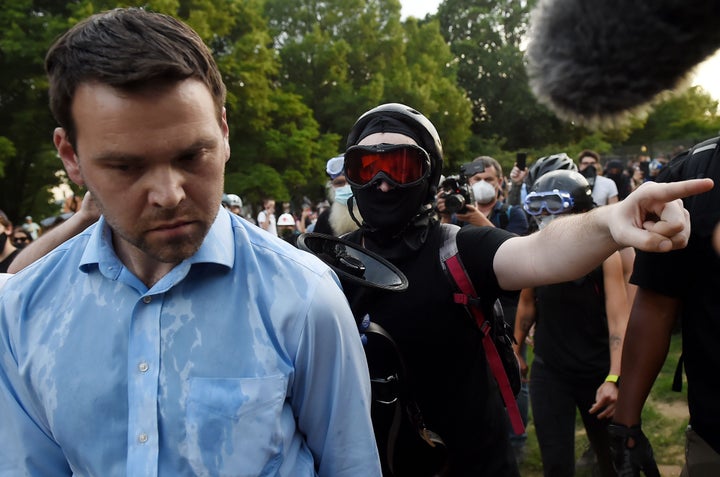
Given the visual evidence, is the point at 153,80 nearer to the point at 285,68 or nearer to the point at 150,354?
the point at 150,354

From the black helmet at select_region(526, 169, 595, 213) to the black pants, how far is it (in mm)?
1051

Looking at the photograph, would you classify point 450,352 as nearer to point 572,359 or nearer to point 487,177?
point 572,359

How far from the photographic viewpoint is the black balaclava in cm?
262

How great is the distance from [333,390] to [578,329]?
267 centimetres

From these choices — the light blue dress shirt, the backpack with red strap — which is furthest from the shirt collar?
the backpack with red strap

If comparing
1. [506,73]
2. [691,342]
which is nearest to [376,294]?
[691,342]

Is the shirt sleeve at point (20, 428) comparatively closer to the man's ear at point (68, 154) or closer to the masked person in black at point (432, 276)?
the man's ear at point (68, 154)

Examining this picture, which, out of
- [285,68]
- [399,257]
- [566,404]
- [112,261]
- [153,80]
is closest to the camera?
[153,80]

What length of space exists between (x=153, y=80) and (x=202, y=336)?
23.1 inches

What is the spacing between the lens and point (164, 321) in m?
1.55

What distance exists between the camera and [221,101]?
169cm

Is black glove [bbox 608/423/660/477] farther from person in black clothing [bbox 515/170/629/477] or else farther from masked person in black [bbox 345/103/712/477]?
person in black clothing [bbox 515/170/629/477]

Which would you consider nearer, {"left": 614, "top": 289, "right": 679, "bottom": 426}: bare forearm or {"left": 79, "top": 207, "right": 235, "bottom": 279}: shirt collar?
{"left": 79, "top": 207, "right": 235, "bottom": 279}: shirt collar

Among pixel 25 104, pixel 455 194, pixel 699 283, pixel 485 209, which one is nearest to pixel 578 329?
pixel 455 194
